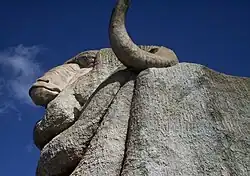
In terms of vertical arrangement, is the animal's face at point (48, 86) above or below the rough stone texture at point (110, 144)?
above

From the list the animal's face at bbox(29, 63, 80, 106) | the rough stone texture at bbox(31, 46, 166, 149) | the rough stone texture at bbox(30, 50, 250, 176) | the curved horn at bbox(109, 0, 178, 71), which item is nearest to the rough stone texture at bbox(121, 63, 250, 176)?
the rough stone texture at bbox(30, 50, 250, 176)

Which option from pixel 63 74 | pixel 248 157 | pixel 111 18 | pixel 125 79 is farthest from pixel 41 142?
pixel 248 157

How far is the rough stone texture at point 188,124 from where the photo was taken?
3346 mm

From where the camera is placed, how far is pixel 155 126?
3.53 meters

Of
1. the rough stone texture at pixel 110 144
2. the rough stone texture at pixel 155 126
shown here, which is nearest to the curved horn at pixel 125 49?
the rough stone texture at pixel 155 126

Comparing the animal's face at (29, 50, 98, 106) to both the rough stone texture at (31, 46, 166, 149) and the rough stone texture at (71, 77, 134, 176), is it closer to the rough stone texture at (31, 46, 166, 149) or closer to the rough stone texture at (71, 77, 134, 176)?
the rough stone texture at (31, 46, 166, 149)

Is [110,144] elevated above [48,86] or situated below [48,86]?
below

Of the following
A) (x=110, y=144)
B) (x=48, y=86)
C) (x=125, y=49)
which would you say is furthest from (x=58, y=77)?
(x=110, y=144)

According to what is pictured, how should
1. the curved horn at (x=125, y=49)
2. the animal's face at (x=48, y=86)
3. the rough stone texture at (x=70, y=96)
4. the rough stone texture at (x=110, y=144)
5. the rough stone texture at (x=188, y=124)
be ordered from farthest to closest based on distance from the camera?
the animal's face at (x=48, y=86)
the rough stone texture at (x=70, y=96)
the curved horn at (x=125, y=49)
the rough stone texture at (x=110, y=144)
the rough stone texture at (x=188, y=124)

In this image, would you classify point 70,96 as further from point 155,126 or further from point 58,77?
point 155,126

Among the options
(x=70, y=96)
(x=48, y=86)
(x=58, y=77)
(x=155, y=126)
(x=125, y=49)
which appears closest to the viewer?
(x=155, y=126)

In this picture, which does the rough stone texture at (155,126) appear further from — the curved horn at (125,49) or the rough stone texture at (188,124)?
the curved horn at (125,49)

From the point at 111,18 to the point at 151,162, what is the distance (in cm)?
145

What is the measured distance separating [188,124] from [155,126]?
245 millimetres
